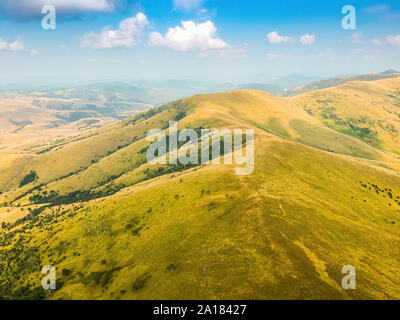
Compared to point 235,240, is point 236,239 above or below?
above

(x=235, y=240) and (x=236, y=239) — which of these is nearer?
(x=235, y=240)

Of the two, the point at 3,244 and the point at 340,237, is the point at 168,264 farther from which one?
the point at 3,244

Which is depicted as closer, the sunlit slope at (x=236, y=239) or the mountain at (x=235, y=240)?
the sunlit slope at (x=236, y=239)

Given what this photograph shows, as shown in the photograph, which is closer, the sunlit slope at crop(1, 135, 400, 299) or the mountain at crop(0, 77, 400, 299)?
the sunlit slope at crop(1, 135, 400, 299)

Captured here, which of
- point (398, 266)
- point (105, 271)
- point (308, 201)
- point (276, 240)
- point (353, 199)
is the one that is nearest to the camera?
point (276, 240)

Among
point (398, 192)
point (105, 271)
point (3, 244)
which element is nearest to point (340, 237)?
point (105, 271)

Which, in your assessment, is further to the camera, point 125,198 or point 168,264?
point 125,198
